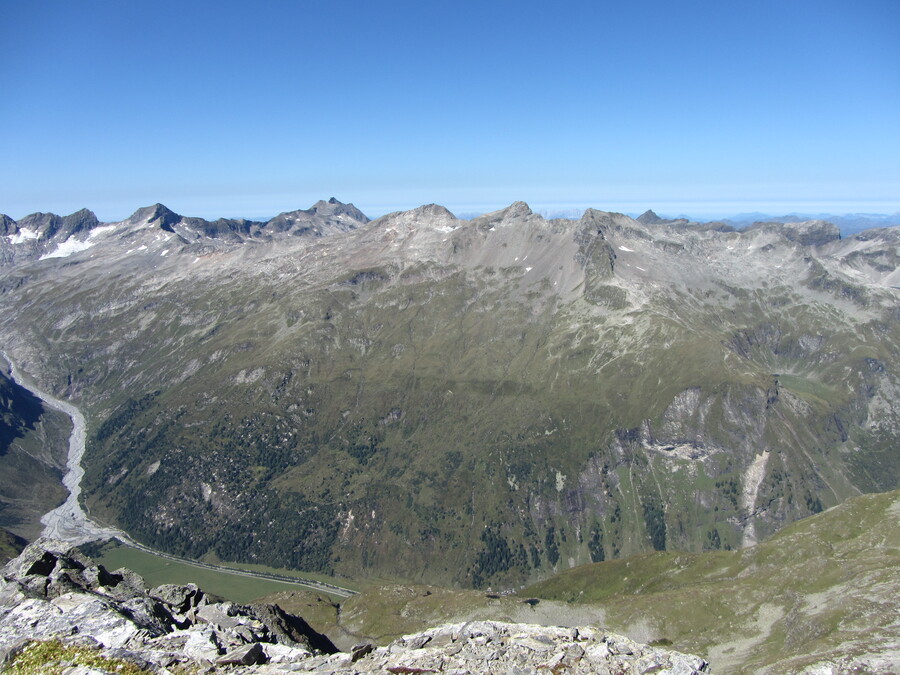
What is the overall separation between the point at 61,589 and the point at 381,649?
2922 cm

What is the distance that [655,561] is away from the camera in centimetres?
17875

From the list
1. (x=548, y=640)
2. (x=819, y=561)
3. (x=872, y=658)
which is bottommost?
(x=819, y=561)

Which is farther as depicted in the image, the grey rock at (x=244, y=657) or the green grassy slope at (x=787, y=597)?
the green grassy slope at (x=787, y=597)

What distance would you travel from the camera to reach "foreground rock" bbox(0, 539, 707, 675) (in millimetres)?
37531

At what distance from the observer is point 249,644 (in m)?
41.2

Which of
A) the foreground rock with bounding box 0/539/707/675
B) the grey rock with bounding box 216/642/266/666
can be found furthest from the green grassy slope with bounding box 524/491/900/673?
the grey rock with bounding box 216/642/266/666

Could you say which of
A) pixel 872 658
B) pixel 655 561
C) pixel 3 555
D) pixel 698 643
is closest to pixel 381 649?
pixel 872 658

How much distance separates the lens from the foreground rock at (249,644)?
3753 centimetres

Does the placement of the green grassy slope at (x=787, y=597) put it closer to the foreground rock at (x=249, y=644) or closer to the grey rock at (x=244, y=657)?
the foreground rock at (x=249, y=644)

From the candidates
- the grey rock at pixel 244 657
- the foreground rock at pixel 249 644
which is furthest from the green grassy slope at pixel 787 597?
the grey rock at pixel 244 657

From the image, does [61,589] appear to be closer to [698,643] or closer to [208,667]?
[208,667]

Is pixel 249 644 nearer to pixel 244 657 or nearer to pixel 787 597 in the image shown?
pixel 244 657

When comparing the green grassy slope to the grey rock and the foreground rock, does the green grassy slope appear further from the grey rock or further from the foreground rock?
the grey rock

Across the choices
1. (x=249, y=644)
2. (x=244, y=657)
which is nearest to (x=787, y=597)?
(x=249, y=644)
